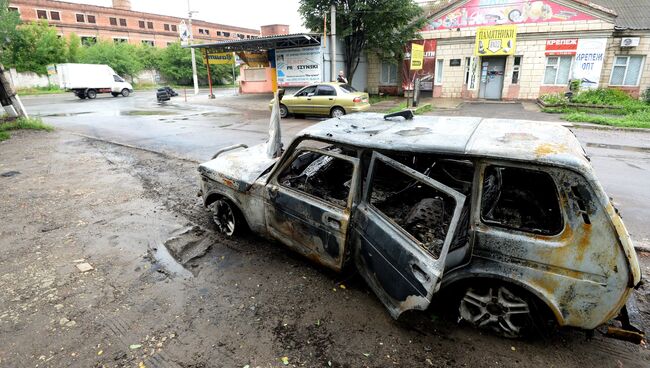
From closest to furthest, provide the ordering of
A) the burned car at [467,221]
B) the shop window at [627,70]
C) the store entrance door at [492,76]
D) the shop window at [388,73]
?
the burned car at [467,221] < the shop window at [627,70] < the store entrance door at [492,76] < the shop window at [388,73]

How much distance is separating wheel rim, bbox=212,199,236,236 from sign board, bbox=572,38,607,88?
21.6 meters

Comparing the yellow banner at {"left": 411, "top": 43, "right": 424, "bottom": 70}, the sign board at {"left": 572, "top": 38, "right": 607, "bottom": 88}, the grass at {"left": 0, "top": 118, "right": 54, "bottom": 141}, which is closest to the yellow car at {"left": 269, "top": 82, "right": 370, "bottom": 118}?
the yellow banner at {"left": 411, "top": 43, "right": 424, "bottom": 70}

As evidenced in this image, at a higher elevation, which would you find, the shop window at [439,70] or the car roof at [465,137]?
the shop window at [439,70]

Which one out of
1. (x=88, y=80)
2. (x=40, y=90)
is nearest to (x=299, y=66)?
(x=88, y=80)

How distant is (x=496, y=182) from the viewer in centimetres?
324

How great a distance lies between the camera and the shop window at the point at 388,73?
2425 centimetres

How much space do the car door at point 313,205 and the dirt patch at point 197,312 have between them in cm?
42

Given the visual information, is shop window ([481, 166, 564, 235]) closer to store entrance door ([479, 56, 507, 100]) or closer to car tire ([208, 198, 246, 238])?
car tire ([208, 198, 246, 238])

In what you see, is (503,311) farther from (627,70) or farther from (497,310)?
(627,70)

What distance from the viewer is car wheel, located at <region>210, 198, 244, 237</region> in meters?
4.37

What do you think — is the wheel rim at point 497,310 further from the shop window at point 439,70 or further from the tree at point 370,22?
the shop window at point 439,70

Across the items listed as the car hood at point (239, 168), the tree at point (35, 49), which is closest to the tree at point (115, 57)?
the tree at point (35, 49)

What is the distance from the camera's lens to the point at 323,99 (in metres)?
14.9

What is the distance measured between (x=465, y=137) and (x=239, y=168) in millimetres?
2553
